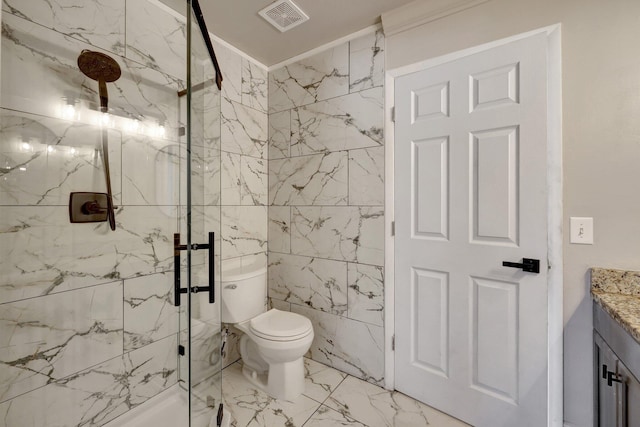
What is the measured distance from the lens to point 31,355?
1.16 m

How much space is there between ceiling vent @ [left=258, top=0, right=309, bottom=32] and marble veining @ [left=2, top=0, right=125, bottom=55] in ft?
2.59

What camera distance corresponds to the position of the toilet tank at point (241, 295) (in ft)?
5.88

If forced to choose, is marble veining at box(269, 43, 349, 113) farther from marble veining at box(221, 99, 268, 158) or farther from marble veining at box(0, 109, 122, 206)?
marble veining at box(0, 109, 122, 206)

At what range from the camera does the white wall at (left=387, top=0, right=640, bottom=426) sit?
1.21 m

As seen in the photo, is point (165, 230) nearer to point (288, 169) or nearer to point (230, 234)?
point (230, 234)

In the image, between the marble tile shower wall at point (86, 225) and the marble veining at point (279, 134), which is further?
the marble veining at point (279, 134)

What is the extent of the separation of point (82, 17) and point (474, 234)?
87.8 inches

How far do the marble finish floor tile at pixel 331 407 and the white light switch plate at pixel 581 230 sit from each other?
1.16 m

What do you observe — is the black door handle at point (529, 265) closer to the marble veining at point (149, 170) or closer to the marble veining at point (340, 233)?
the marble veining at point (340, 233)

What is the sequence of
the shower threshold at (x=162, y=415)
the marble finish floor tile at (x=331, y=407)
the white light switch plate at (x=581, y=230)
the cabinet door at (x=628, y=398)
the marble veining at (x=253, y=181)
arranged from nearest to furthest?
the cabinet door at (x=628, y=398) < the white light switch plate at (x=581, y=230) < the shower threshold at (x=162, y=415) < the marble finish floor tile at (x=331, y=407) < the marble veining at (x=253, y=181)

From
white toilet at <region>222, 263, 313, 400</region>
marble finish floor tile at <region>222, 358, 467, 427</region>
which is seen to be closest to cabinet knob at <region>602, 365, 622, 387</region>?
marble finish floor tile at <region>222, 358, 467, 427</region>

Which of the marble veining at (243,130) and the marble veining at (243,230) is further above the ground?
the marble veining at (243,130)

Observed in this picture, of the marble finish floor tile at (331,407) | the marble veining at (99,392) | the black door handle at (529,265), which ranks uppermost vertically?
the black door handle at (529,265)

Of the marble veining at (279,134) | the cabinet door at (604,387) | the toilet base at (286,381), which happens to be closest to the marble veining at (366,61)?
the marble veining at (279,134)
